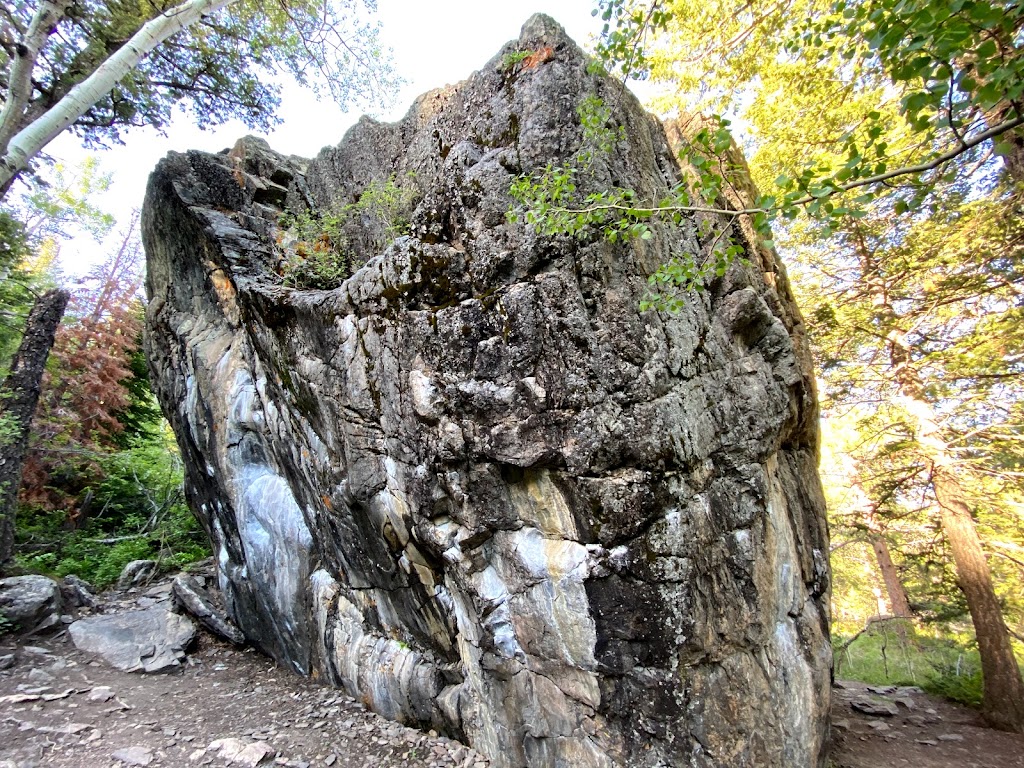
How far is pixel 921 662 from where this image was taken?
9141mm

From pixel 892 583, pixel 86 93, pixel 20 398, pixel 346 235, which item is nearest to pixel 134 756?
pixel 346 235

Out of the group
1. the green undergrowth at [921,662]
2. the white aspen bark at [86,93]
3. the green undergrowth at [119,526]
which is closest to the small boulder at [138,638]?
the green undergrowth at [119,526]

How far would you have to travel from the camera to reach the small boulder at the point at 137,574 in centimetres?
1003

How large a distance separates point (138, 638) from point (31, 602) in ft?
6.15

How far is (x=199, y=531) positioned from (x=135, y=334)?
273 inches

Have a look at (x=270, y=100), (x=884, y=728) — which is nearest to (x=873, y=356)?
(x=884, y=728)

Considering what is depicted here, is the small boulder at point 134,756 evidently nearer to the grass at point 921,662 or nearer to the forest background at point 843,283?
the forest background at point 843,283

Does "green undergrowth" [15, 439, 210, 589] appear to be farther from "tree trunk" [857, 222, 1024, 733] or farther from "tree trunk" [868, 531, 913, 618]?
"tree trunk" [868, 531, 913, 618]

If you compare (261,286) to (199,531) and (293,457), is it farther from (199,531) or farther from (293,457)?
(199,531)

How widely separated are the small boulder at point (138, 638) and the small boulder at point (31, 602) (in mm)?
505

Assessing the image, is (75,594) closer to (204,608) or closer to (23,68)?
(204,608)

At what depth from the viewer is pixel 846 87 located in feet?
20.7

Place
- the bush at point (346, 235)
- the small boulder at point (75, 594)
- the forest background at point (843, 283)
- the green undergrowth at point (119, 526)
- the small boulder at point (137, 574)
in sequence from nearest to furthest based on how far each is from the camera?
the forest background at point (843, 283) < the bush at point (346, 235) < the small boulder at point (75, 594) < the small boulder at point (137, 574) < the green undergrowth at point (119, 526)

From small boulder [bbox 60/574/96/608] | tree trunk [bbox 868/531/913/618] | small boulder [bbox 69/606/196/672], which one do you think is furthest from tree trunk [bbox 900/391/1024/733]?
small boulder [bbox 60/574/96/608]
